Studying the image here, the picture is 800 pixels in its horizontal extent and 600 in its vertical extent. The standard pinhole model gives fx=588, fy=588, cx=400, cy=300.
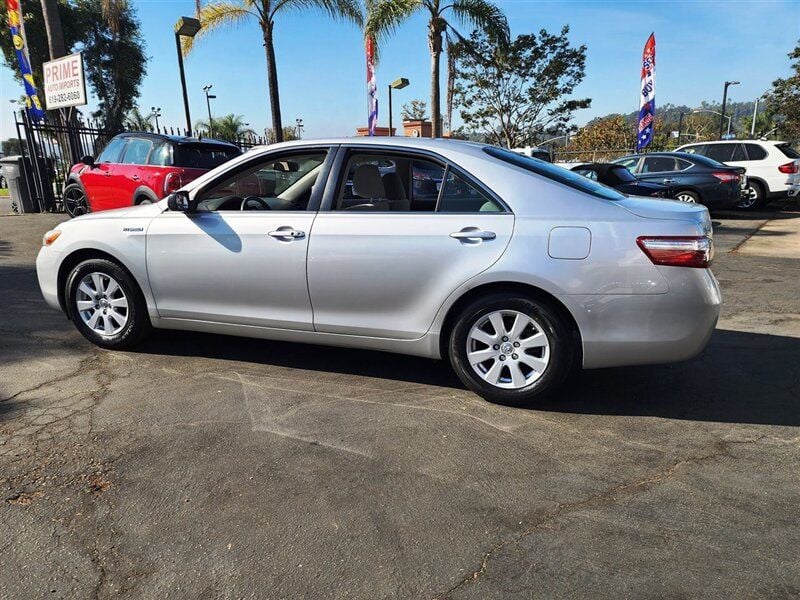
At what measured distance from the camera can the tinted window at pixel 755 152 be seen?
14086 millimetres

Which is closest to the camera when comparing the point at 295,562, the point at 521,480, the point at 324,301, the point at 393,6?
the point at 295,562

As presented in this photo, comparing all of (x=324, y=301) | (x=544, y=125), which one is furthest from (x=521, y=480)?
(x=544, y=125)

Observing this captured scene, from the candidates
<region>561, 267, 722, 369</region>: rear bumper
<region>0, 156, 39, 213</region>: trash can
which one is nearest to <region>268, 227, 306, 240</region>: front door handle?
<region>561, 267, 722, 369</region>: rear bumper

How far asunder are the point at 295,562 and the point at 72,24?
1386 inches

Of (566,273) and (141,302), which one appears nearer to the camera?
(566,273)

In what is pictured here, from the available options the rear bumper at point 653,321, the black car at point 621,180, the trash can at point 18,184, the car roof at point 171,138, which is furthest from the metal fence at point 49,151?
the rear bumper at point 653,321

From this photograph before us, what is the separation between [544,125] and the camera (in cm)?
2867

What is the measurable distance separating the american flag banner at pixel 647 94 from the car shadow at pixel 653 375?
1575 cm

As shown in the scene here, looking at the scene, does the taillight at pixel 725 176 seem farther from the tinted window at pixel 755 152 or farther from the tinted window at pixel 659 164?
the tinted window at pixel 755 152

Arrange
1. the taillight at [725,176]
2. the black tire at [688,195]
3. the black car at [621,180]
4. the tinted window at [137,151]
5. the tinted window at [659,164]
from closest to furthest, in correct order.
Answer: the tinted window at [137,151]
the black car at [621,180]
the taillight at [725,176]
the black tire at [688,195]
the tinted window at [659,164]

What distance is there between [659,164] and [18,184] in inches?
584

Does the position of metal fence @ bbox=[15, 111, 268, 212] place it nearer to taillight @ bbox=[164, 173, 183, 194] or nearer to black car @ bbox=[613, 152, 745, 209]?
taillight @ bbox=[164, 173, 183, 194]

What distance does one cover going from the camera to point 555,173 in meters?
3.74

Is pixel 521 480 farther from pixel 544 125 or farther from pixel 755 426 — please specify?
pixel 544 125
